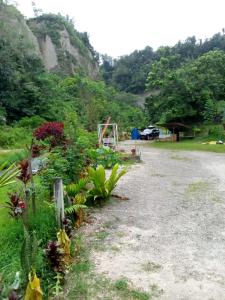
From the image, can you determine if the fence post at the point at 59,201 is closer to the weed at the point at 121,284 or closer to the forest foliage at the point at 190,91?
the weed at the point at 121,284

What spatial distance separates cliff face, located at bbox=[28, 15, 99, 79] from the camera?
43.5 meters

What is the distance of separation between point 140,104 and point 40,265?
151 feet

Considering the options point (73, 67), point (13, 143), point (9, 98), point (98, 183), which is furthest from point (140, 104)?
point (98, 183)

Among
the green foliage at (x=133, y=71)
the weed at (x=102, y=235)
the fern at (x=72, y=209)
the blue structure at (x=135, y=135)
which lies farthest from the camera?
the green foliage at (x=133, y=71)

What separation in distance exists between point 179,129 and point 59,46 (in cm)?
2619

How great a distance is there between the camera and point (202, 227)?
496 cm

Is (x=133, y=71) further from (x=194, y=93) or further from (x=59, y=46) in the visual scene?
(x=194, y=93)

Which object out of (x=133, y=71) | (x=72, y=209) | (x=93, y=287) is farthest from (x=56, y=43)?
(x=93, y=287)

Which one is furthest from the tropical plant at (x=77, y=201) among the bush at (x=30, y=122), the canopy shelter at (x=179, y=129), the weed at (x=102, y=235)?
the canopy shelter at (x=179, y=129)

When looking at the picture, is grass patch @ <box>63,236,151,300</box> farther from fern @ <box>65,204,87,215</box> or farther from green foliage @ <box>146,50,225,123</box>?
green foliage @ <box>146,50,225,123</box>

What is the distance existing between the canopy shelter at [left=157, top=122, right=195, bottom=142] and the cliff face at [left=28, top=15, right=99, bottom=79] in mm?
22448

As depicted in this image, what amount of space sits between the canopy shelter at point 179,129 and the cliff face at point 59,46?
2245 centimetres

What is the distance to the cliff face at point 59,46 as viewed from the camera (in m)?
43.5

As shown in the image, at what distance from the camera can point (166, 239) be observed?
452 cm
